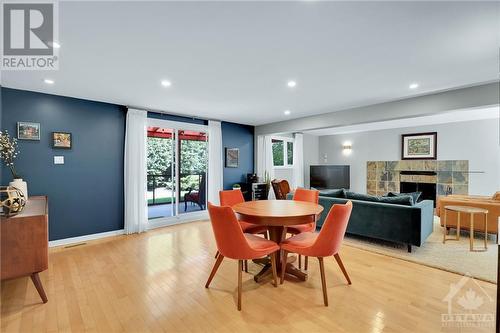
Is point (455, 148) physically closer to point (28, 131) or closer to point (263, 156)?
point (263, 156)

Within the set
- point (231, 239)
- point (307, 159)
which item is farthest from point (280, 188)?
point (231, 239)

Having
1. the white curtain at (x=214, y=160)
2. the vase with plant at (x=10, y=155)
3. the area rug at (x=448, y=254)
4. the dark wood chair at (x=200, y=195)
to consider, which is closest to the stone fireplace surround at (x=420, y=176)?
the area rug at (x=448, y=254)

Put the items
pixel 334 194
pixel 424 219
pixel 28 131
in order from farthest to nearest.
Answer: pixel 334 194 → pixel 28 131 → pixel 424 219

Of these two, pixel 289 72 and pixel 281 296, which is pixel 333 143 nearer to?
pixel 289 72

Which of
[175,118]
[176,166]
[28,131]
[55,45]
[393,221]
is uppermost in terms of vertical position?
[55,45]

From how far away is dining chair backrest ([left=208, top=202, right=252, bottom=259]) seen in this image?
212cm

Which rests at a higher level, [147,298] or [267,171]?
[267,171]

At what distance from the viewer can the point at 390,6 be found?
168 centimetres

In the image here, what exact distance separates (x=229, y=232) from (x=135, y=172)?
306cm

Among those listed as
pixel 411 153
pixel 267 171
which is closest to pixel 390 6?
pixel 267 171

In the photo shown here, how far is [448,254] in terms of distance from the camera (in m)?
3.29

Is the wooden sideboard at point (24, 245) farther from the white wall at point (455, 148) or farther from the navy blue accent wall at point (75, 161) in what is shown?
the white wall at point (455, 148)

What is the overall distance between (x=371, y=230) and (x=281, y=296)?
2.11 meters

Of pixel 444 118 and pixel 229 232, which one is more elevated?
pixel 444 118
